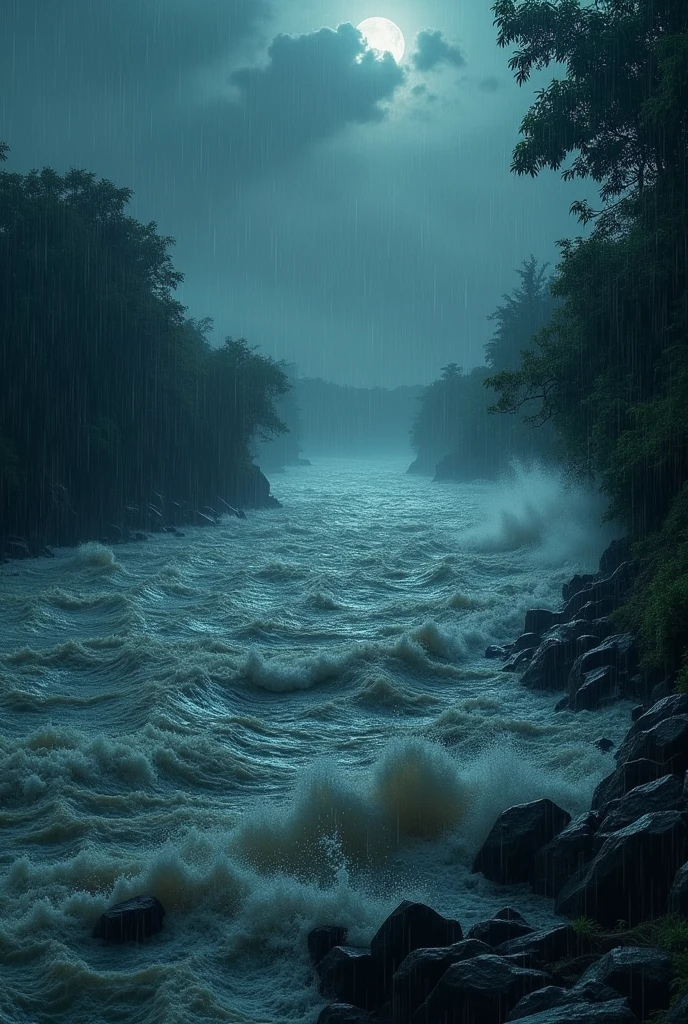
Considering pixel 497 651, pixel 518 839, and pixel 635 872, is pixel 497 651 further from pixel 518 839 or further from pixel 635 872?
pixel 635 872

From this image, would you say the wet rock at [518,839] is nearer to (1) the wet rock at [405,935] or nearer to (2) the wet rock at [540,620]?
(1) the wet rock at [405,935]

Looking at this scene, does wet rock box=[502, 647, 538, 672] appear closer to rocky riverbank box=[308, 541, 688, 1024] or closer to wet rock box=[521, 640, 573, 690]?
wet rock box=[521, 640, 573, 690]

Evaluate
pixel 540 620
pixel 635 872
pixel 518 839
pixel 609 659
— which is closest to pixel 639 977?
pixel 635 872

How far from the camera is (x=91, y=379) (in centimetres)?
4022

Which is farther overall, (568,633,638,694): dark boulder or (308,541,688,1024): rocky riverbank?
(568,633,638,694): dark boulder

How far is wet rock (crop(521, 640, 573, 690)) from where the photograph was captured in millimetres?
15195

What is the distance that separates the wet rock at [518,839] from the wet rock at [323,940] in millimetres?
1936

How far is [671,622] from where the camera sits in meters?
11.6

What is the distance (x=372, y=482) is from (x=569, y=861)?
91.5 m

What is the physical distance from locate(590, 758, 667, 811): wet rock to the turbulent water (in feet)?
3.42

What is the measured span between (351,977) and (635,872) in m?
2.36

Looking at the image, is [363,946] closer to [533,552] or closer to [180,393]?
[533,552]

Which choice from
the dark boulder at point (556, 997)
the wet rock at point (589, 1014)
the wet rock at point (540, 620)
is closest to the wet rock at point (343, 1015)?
the dark boulder at point (556, 997)

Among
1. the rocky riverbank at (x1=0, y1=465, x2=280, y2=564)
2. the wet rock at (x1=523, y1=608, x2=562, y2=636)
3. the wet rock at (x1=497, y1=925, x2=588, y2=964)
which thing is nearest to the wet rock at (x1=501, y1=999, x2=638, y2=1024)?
the wet rock at (x1=497, y1=925, x2=588, y2=964)
